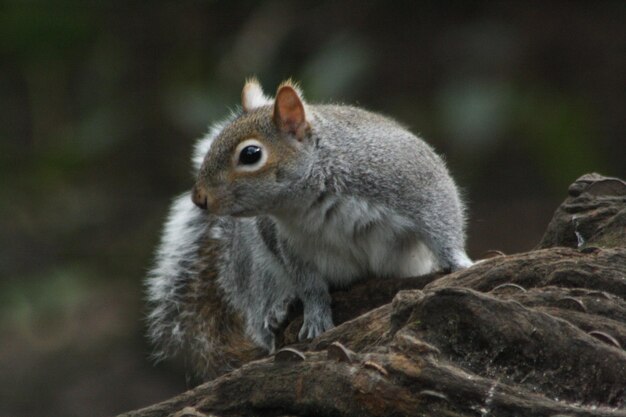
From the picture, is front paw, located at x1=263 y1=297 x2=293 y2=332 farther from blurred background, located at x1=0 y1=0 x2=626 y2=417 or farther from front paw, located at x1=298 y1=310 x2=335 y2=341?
blurred background, located at x1=0 y1=0 x2=626 y2=417

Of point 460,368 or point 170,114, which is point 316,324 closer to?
point 460,368

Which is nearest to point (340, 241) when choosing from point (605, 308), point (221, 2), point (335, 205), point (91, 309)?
point (335, 205)

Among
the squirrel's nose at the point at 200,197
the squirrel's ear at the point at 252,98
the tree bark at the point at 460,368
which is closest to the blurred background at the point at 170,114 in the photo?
the squirrel's ear at the point at 252,98

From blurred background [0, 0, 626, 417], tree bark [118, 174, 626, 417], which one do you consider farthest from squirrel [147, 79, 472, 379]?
blurred background [0, 0, 626, 417]

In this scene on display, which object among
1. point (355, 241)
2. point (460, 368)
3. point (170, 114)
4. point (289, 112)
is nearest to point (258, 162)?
point (289, 112)

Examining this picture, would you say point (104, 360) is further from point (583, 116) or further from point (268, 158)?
point (268, 158)

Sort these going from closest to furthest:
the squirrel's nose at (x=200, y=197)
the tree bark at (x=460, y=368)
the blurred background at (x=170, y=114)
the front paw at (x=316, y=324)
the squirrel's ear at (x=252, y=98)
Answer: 1. the tree bark at (x=460, y=368)
2. the squirrel's nose at (x=200, y=197)
3. the front paw at (x=316, y=324)
4. the squirrel's ear at (x=252, y=98)
5. the blurred background at (x=170, y=114)

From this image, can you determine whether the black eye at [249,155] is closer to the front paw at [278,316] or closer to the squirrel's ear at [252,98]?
the squirrel's ear at [252,98]
